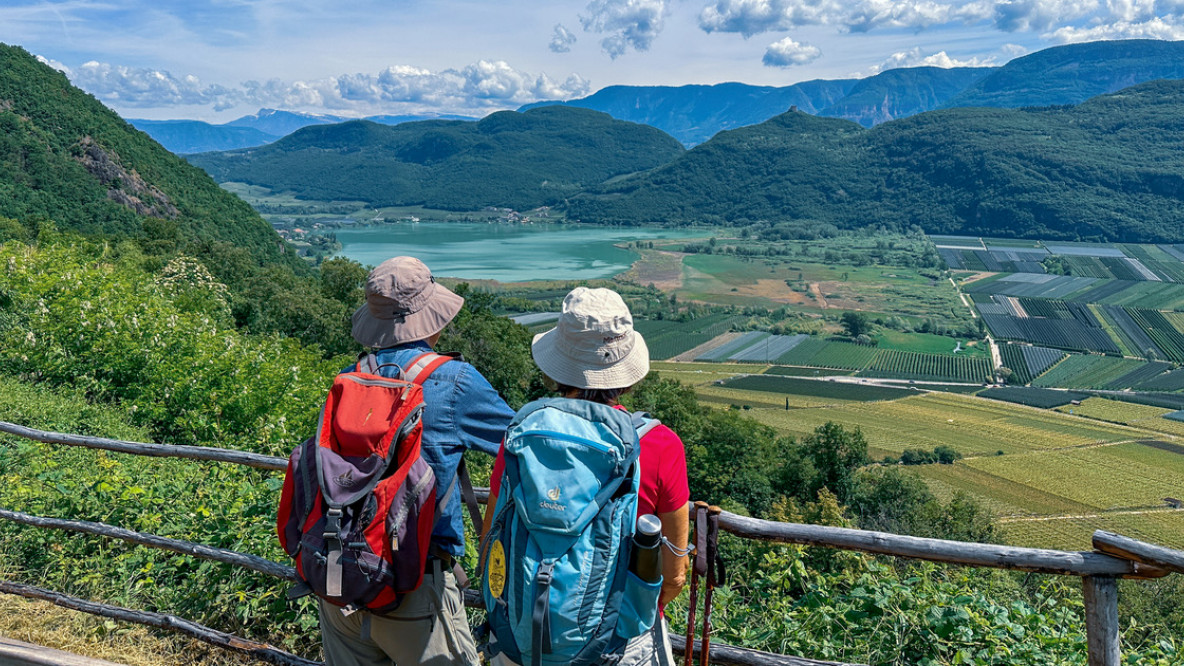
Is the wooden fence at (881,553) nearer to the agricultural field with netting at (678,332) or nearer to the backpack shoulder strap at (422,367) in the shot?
the backpack shoulder strap at (422,367)

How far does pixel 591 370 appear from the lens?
76.2 inches

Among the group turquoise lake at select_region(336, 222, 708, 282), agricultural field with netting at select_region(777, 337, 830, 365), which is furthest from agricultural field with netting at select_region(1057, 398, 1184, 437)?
turquoise lake at select_region(336, 222, 708, 282)

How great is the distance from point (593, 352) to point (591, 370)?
5 centimetres

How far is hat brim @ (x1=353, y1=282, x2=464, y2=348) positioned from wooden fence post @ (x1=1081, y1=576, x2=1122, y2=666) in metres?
2.34

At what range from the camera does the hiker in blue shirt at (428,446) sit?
6.98ft

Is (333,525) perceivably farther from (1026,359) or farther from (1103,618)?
(1026,359)

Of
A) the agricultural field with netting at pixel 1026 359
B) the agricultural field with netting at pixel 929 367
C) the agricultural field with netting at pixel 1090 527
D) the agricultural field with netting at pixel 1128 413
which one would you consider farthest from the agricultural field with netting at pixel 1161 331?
the agricultural field with netting at pixel 1090 527

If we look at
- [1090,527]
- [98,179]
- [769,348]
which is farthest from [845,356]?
[98,179]

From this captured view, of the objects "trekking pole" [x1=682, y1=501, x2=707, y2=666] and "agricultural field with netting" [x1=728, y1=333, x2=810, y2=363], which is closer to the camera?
"trekking pole" [x1=682, y1=501, x2=707, y2=666]

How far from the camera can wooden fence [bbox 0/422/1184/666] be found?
7.55ft

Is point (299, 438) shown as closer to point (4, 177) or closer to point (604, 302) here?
point (604, 302)

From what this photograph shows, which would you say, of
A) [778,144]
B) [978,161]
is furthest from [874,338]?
[778,144]

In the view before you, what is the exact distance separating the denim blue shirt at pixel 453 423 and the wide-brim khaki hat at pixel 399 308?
0.10 metres

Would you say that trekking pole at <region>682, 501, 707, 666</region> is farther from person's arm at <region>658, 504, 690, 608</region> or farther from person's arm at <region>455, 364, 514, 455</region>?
person's arm at <region>455, 364, 514, 455</region>
